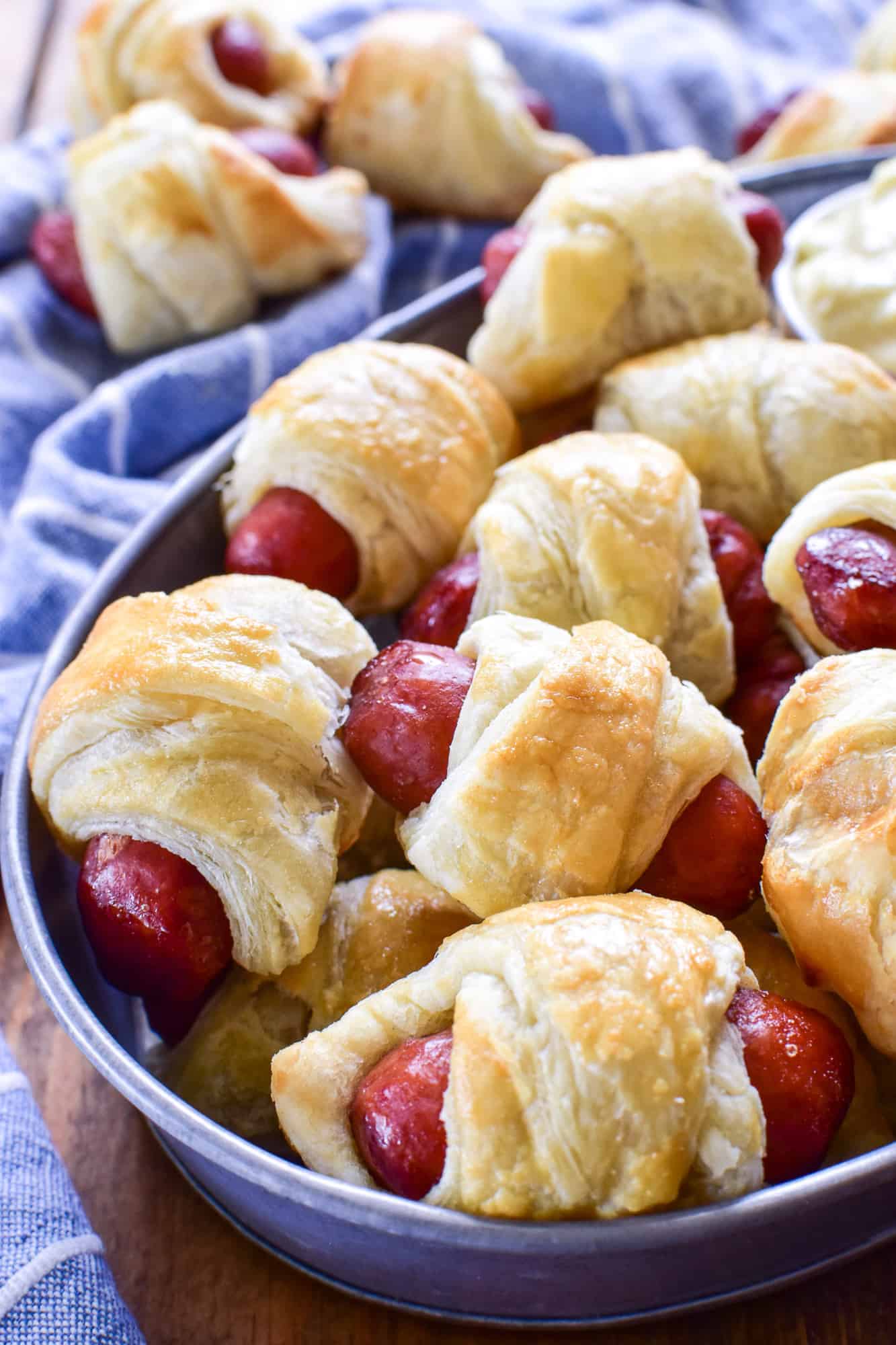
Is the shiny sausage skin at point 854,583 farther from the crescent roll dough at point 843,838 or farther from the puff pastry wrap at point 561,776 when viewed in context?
the puff pastry wrap at point 561,776

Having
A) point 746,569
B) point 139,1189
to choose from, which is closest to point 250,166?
point 746,569

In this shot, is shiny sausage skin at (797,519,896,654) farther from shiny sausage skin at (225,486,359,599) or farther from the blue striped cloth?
the blue striped cloth

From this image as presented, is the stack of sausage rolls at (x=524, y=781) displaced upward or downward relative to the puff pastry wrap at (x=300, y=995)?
upward

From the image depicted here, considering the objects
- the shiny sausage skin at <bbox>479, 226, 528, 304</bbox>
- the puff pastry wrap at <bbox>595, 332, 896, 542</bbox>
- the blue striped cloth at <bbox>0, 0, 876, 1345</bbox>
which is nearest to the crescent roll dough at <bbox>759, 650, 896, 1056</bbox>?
the puff pastry wrap at <bbox>595, 332, 896, 542</bbox>

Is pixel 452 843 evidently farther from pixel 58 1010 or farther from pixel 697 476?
pixel 697 476

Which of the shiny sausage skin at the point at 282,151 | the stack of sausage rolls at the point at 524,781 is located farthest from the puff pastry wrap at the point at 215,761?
the shiny sausage skin at the point at 282,151
